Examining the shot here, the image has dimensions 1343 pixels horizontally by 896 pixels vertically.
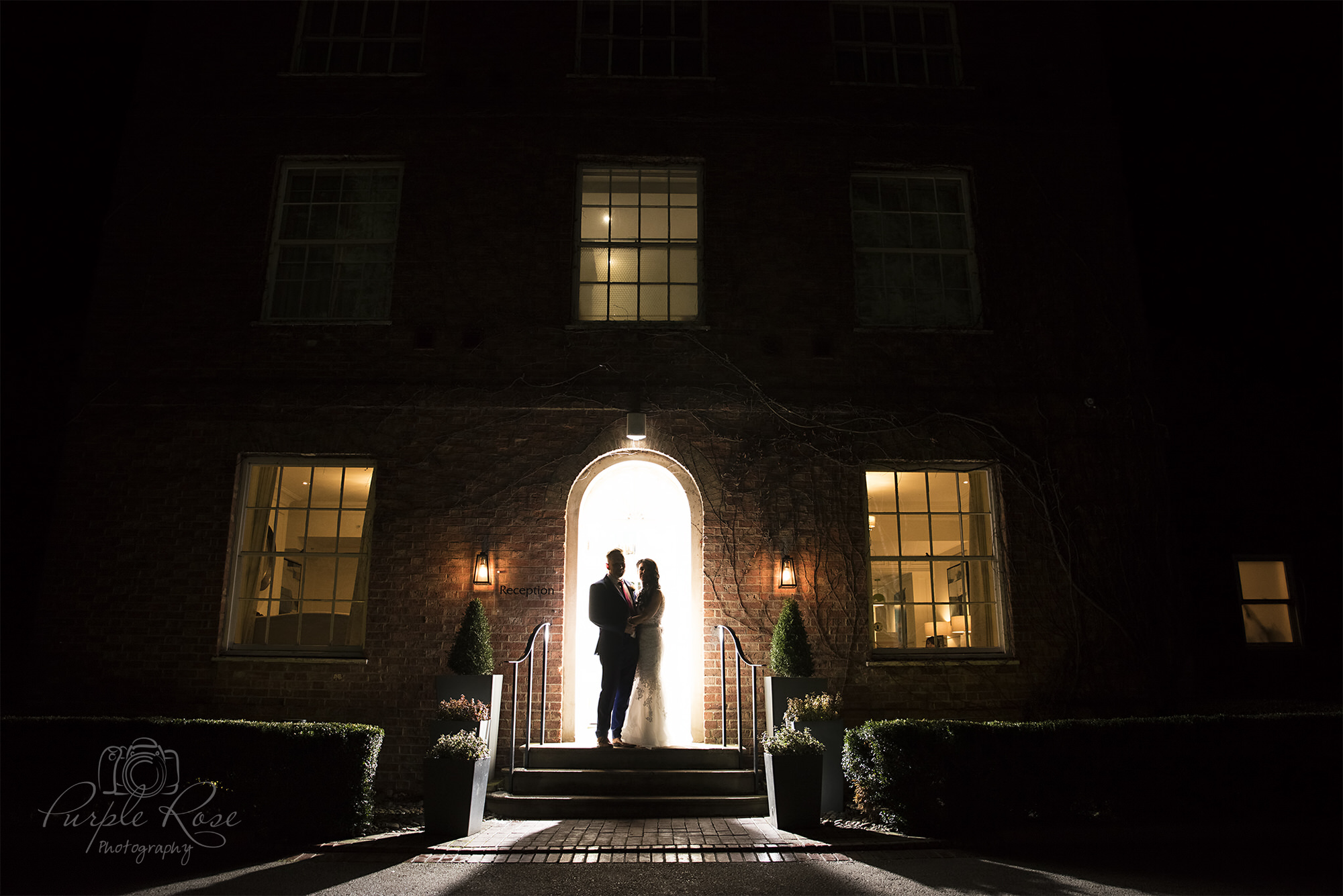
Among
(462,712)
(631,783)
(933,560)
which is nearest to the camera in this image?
(462,712)

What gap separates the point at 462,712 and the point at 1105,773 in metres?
4.97

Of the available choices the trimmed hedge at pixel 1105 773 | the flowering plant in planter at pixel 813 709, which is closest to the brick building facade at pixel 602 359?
the flowering plant in planter at pixel 813 709

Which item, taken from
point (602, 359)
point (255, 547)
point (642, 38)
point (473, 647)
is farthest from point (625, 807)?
point (642, 38)

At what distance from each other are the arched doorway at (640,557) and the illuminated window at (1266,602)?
20.0 feet

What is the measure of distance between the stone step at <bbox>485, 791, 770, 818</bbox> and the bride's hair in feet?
6.07

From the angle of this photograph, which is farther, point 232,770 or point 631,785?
point 631,785

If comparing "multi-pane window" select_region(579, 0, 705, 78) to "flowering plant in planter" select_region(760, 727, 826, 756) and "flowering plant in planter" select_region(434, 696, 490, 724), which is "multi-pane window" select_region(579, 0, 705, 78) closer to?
"flowering plant in planter" select_region(434, 696, 490, 724)

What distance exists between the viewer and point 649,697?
744 centimetres

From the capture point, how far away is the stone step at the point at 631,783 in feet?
22.5

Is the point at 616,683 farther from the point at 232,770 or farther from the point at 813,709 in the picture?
the point at 232,770

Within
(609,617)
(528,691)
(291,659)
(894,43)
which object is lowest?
(528,691)

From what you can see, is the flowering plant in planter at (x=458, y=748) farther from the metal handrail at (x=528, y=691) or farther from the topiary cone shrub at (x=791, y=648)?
the topiary cone shrub at (x=791, y=648)

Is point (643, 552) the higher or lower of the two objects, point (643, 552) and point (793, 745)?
the higher

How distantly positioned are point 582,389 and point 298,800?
4471mm
